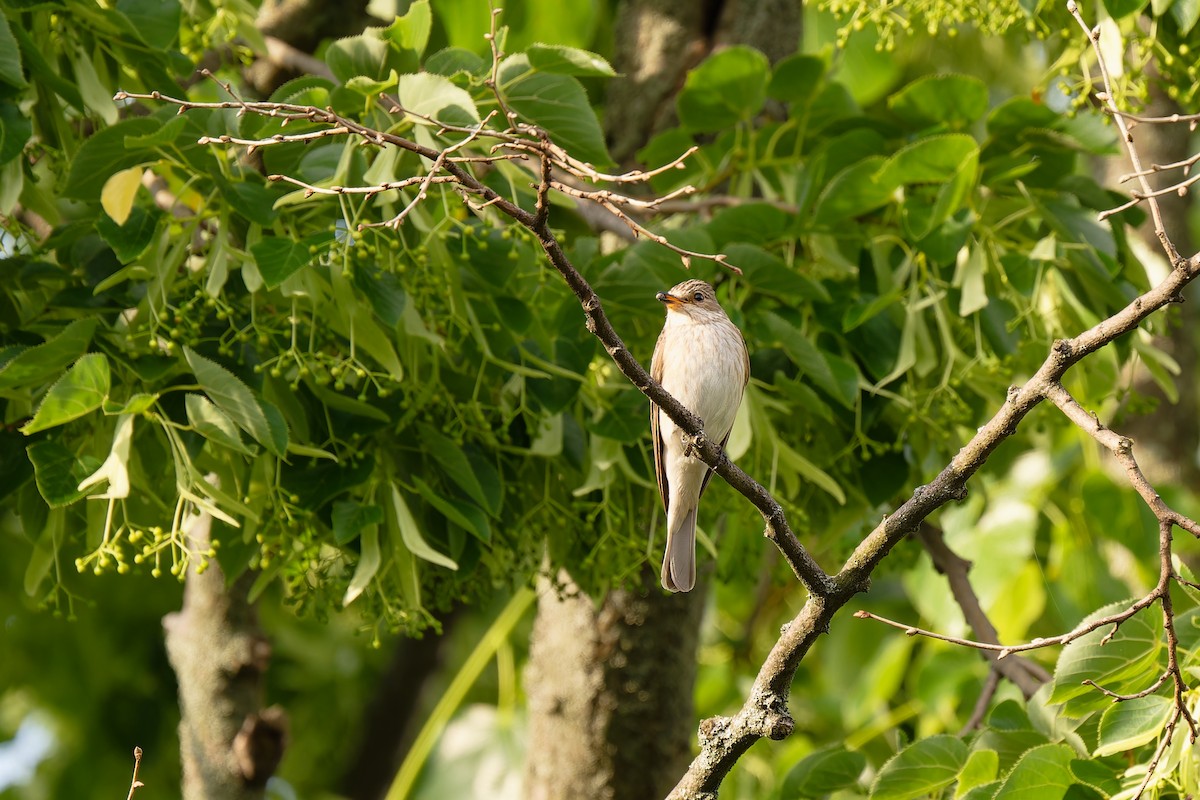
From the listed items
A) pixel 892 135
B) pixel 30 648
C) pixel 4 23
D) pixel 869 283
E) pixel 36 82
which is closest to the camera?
pixel 4 23

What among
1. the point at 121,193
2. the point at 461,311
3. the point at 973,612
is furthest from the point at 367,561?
the point at 973,612

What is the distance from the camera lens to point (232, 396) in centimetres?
262

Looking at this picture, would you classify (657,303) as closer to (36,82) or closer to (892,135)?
(892,135)

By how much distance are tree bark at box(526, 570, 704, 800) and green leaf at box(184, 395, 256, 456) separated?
192 cm

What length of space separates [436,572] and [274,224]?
95 centimetres

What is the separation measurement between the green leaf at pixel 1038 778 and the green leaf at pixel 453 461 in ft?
4.17

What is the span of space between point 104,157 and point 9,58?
0.27 m

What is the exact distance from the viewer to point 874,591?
259 inches

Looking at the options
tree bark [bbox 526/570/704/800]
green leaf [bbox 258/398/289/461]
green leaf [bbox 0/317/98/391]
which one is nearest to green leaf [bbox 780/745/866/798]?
tree bark [bbox 526/570/704/800]

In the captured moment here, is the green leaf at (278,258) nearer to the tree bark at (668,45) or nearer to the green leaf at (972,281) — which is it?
the green leaf at (972,281)

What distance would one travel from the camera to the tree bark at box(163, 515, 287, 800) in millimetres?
3922

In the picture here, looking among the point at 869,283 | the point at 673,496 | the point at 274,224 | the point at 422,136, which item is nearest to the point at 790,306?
the point at 869,283

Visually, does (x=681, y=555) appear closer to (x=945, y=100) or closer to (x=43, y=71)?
(x=945, y=100)

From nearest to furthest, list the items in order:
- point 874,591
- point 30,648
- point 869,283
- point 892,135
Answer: point 869,283, point 892,135, point 30,648, point 874,591
